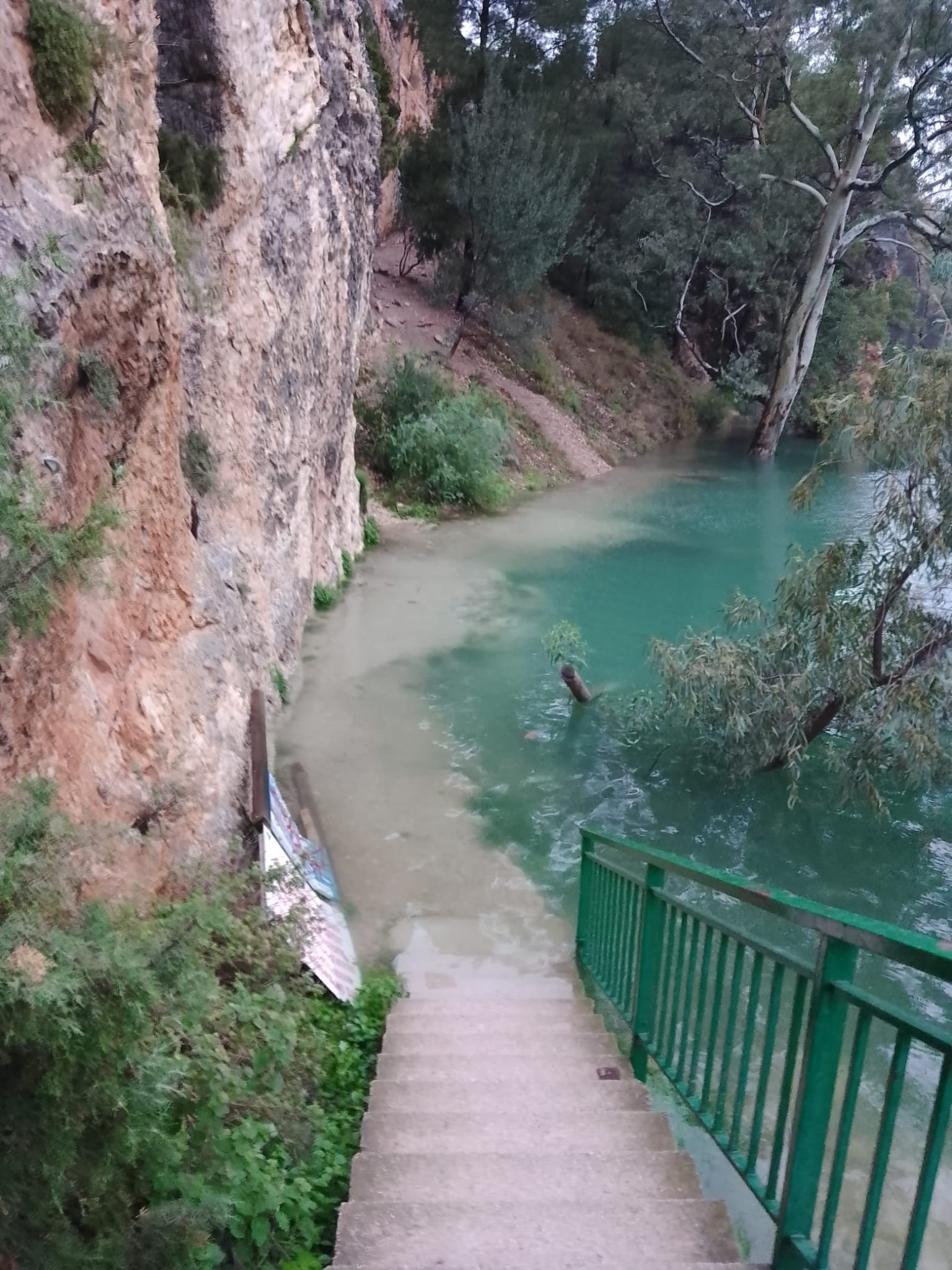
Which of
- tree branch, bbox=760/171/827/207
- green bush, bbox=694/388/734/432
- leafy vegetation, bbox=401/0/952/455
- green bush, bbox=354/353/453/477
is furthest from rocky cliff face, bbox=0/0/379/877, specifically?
green bush, bbox=694/388/734/432

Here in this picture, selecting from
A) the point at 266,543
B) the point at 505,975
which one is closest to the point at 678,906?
the point at 505,975

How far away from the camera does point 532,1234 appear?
2.49 meters

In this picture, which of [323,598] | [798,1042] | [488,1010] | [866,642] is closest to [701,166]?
[323,598]

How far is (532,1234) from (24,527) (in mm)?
2499

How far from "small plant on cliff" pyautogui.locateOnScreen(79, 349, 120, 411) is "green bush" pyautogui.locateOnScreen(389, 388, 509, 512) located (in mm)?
12775

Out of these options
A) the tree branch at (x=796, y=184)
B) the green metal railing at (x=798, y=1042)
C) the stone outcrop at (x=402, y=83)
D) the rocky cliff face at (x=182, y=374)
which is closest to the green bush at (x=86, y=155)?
the rocky cliff face at (x=182, y=374)

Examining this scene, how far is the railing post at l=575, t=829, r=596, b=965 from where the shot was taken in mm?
5227

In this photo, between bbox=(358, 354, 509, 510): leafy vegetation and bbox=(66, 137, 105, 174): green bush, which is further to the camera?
bbox=(358, 354, 509, 510): leafy vegetation

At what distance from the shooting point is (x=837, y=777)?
7.98m

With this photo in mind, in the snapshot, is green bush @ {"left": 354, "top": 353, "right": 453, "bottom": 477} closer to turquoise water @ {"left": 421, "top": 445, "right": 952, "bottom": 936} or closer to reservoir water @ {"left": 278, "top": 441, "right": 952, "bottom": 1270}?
reservoir water @ {"left": 278, "top": 441, "right": 952, "bottom": 1270}

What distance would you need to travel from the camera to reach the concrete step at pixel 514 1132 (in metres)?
3.08

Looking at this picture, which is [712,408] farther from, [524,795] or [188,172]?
[188,172]

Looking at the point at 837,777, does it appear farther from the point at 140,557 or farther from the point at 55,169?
the point at 55,169

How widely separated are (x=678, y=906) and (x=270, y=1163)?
5.26ft
